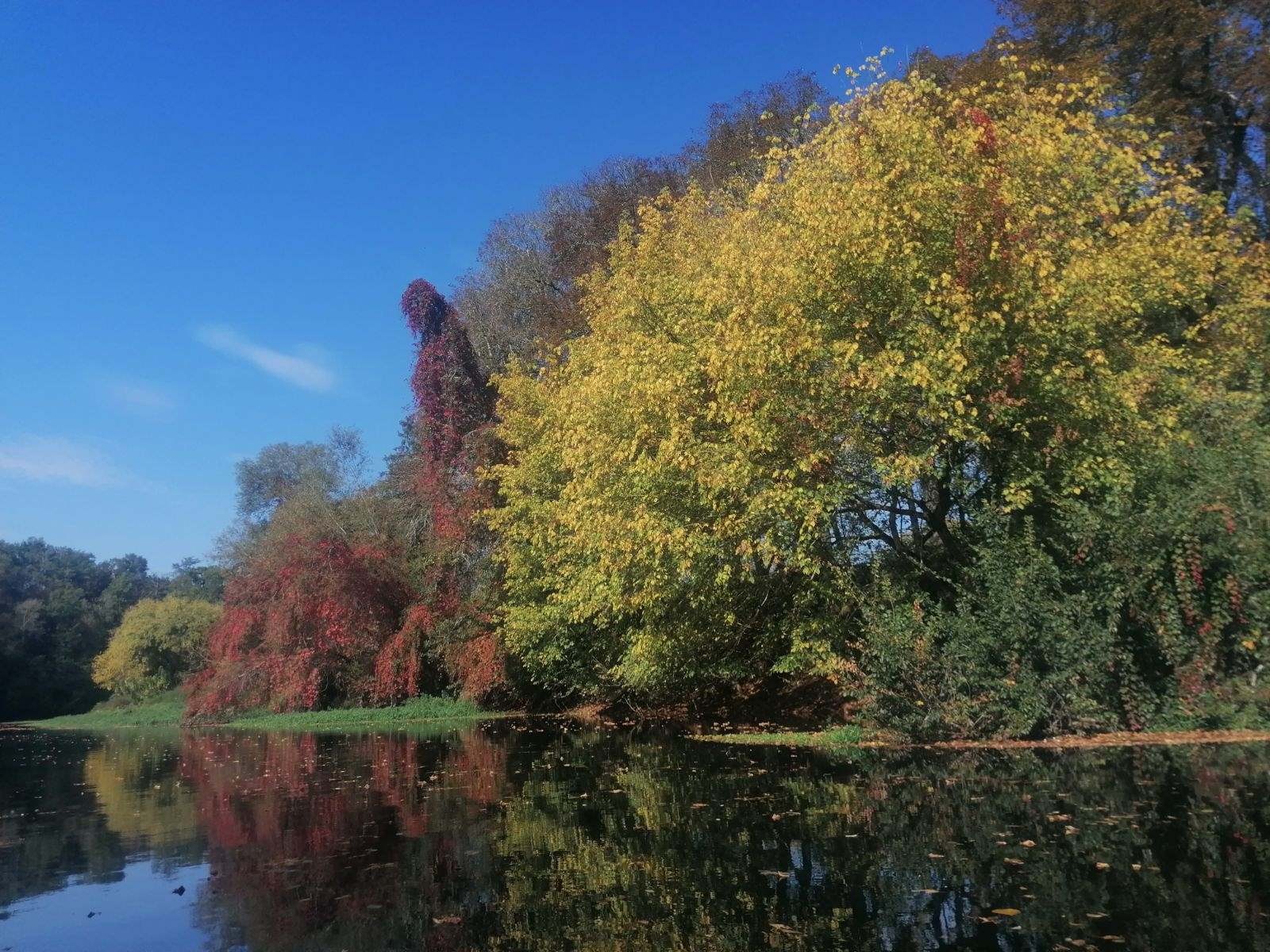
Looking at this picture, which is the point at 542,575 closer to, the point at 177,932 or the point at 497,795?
the point at 497,795

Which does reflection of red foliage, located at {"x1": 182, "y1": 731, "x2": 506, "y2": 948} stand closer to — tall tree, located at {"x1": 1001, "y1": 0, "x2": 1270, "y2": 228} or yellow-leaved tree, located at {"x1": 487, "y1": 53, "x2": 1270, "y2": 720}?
yellow-leaved tree, located at {"x1": 487, "y1": 53, "x2": 1270, "y2": 720}

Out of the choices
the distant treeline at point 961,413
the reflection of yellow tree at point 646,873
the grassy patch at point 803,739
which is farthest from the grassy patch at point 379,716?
the reflection of yellow tree at point 646,873

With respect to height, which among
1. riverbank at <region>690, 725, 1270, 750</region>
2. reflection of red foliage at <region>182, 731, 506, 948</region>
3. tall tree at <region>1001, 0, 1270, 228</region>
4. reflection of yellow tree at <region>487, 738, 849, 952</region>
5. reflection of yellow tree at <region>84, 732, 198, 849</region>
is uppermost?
tall tree at <region>1001, 0, 1270, 228</region>

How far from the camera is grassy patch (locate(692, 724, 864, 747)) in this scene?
15219mm

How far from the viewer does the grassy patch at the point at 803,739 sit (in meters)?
15.2

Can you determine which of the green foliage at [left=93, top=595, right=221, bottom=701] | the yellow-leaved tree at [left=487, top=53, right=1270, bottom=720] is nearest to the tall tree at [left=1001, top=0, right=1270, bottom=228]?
the yellow-leaved tree at [left=487, top=53, right=1270, bottom=720]

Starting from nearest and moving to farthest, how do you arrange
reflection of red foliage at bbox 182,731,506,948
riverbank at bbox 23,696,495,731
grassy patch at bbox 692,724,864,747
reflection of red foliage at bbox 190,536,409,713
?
1. reflection of red foliage at bbox 182,731,506,948
2. grassy patch at bbox 692,724,864,747
3. riverbank at bbox 23,696,495,731
4. reflection of red foliage at bbox 190,536,409,713

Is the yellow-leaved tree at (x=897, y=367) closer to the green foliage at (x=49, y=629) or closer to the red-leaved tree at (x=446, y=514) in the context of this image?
the red-leaved tree at (x=446, y=514)

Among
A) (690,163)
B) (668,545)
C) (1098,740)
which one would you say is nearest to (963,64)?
(690,163)

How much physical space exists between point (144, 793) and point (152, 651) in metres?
44.4

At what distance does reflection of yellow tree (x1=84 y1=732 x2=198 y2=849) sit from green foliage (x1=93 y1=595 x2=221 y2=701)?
2870 centimetres

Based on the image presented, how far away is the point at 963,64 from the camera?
81.4 ft

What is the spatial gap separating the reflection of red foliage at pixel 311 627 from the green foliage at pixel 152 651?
20.3 m

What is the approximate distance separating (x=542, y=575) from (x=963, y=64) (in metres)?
17.7
